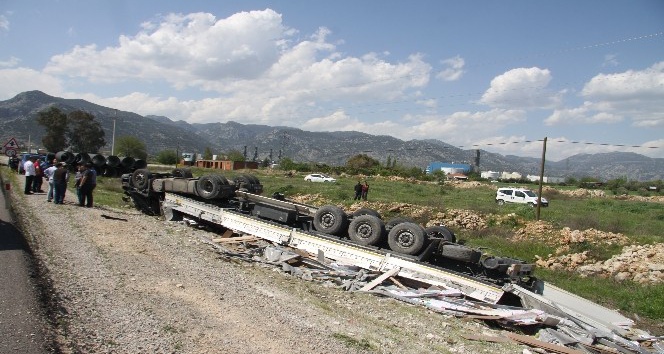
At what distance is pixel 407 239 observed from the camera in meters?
9.74

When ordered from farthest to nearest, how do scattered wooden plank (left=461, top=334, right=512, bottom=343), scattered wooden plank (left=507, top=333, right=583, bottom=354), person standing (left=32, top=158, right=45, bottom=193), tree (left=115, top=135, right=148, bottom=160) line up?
tree (left=115, top=135, right=148, bottom=160) → person standing (left=32, top=158, right=45, bottom=193) → scattered wooden plank (left=461, top=334, right=512, bottom=343) → scattered wooden plank (left=507, top=333, right=583, bottom=354)

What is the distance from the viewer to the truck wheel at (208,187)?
497 inches

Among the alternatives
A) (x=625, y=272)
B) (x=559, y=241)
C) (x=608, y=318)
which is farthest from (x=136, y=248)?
(x=559, y=241)

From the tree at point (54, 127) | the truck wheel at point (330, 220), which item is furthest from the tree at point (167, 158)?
the truck wheel at point (330, 220)

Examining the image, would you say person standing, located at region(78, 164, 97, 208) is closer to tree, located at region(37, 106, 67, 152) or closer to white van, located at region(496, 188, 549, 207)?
white van, located at region(496, 188, 549, 207)

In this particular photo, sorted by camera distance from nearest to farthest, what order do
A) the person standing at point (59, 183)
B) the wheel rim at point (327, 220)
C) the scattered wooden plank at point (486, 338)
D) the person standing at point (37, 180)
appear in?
the scattered wooden plank at point (486, 338) < the wheel rim at point (327, 220) < the person standing at point (59, 183) < the person standing at point (37, 180)

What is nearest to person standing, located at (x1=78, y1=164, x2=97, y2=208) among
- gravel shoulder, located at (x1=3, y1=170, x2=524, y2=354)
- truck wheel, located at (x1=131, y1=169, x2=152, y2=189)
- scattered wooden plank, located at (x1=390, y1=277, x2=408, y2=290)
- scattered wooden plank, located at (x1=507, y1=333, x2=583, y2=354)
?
truck wheel, located at (x1=131, y1=169, x2=152, y2=189)

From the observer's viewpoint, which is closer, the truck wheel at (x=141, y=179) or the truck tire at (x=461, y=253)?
the truck tire at (x=461, y=253)

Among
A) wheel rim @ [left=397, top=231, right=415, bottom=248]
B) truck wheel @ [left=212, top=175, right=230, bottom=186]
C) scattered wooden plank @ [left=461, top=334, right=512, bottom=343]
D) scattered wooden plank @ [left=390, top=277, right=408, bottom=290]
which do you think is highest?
truck wheel @ [left=212, top=175, right=230, bottom=186]

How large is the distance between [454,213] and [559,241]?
4630 mm

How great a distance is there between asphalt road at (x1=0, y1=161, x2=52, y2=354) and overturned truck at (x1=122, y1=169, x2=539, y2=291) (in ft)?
17.8

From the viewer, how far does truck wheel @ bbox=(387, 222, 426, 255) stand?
378 inches

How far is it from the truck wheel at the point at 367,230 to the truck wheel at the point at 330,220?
0.32m

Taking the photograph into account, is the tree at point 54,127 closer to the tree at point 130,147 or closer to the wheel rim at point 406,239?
the tree at point 130,147
